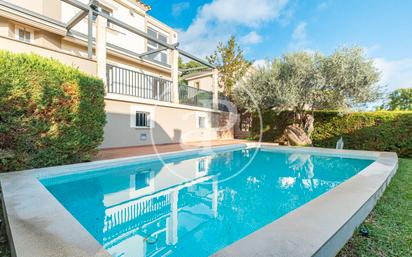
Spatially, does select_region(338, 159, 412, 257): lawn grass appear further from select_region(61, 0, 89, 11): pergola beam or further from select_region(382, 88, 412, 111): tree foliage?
select_region(382, 88, 412, 111): tree foliage

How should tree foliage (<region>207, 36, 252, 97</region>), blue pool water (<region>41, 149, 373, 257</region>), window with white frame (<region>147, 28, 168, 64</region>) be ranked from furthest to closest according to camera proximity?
1. tree foliage (<region>207, 36, 252, 97</region>)
2. window with white frame (<region>147, 28, 168, 64</region>)
3. blue pool water (<region>41, 149, 373, 257</region>)

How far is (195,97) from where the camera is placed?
16.0 metres

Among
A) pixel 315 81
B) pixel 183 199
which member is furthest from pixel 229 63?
pixel 183 199

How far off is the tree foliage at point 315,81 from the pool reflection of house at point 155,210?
8.24 metres

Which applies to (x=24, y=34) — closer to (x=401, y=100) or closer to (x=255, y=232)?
(x=255, y=232)

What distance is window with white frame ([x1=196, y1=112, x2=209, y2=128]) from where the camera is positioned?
15.5m

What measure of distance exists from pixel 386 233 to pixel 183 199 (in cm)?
368

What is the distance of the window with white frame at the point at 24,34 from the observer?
9977 mm

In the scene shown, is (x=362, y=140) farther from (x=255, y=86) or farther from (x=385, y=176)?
(x=385, y=176)

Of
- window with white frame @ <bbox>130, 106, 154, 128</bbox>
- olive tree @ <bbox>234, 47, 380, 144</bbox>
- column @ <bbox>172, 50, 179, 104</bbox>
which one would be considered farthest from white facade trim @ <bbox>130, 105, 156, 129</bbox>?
olive tree @ <bbox>234, 47, 380, 144</bbox>

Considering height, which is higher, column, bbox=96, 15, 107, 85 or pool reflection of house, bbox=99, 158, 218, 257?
column, bbox=96, 15, 107, 85

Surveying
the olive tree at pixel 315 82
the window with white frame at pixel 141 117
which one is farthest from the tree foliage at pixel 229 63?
the window with white frame at pixel 141 117

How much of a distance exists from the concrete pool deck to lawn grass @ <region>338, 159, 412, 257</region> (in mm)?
126

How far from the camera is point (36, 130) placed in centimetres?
550
